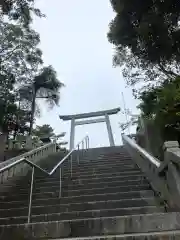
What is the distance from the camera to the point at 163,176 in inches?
192

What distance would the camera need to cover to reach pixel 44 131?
19.6 metres

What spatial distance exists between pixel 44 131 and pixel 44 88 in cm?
286

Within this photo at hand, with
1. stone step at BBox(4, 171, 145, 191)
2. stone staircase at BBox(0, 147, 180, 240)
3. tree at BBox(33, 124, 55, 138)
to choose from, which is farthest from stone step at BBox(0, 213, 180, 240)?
tree at BBox(33, 124, 55, 138)

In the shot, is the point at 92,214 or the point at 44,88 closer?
the point at 92,214

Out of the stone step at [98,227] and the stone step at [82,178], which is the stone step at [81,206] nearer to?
the stone step at [98,227]

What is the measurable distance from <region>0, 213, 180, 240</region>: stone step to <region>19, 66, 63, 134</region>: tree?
1419 cm

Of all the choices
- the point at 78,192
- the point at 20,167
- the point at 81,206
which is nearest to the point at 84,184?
the point at 78,192

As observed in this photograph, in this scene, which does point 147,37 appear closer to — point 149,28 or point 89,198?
point 149,28

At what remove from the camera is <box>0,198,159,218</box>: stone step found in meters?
4.68

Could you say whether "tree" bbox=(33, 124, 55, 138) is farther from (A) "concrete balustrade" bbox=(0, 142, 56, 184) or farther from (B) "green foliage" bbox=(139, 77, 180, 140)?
(B) "green foliage" bbox=(139, 77, 180, 140)

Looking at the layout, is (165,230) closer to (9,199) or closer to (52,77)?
(9,199)

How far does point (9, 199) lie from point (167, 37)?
335 inches

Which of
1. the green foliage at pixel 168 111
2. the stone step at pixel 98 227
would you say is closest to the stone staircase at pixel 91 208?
the stone step at pixel 98 227

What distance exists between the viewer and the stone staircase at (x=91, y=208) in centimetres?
360
